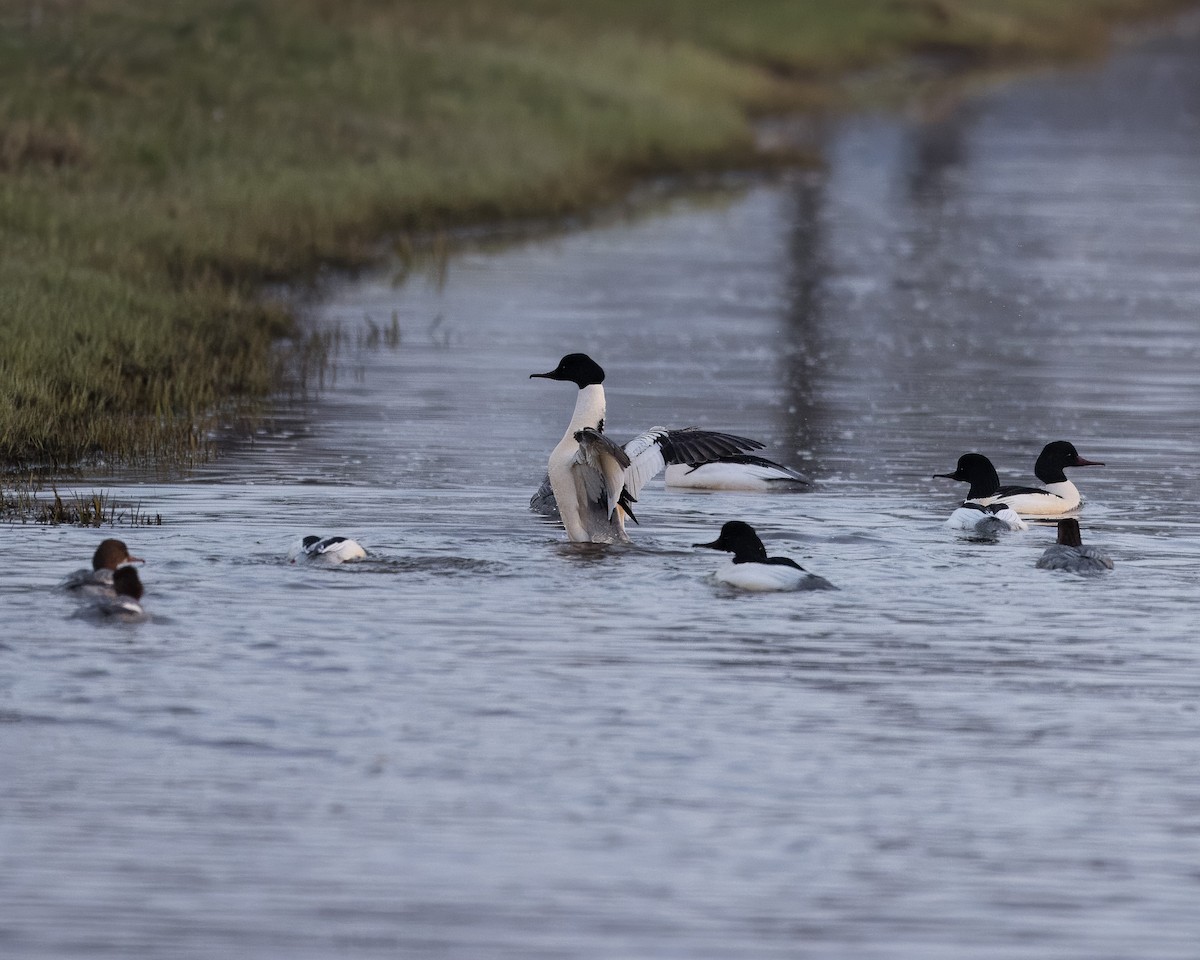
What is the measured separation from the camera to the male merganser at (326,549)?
11.0 meters

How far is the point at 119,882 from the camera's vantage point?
22.6 ft

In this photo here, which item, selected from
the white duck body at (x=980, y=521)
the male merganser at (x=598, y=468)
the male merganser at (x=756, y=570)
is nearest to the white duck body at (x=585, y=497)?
the male merganser at (x=598, y=468)

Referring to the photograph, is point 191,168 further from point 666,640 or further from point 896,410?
point 666,640

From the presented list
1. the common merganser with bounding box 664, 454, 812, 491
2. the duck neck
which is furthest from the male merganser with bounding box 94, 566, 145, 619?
the common merganser with bounding box 664, 454, 812, 491

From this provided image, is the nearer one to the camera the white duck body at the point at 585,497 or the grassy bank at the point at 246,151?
the white duck body at the point at 585,497

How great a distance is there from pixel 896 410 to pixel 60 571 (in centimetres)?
788

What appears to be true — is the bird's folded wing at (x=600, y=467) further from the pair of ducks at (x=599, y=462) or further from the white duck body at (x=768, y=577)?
the white duck body at (x=768, y=577)

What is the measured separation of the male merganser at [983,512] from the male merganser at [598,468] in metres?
1.29

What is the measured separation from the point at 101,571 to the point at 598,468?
2829 mm

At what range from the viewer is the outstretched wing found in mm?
12305

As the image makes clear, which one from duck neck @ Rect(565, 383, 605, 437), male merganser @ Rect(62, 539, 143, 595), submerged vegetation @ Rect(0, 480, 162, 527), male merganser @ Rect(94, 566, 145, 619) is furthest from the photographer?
duck neck @ Rect(565, 383, 605, 437)

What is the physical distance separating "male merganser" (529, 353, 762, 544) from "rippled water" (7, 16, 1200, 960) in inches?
9.6

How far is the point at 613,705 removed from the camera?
8.80 meters

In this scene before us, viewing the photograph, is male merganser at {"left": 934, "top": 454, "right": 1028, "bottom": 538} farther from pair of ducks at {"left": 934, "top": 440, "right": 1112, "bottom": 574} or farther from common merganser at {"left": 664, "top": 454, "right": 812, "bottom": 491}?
common merganser at {"left": 664, "top": 454, "right": 812, "bottom": 491}
